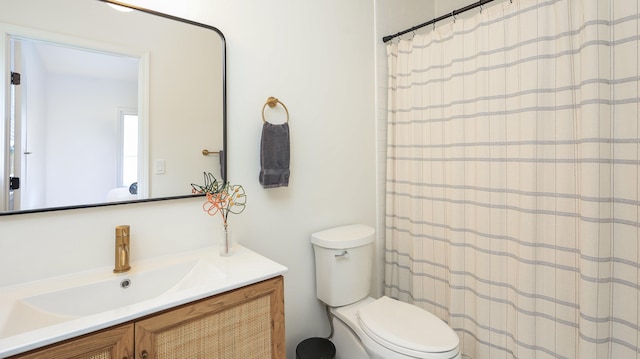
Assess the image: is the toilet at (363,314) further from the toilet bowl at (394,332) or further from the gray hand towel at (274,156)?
the gray hand towel at (274,156)

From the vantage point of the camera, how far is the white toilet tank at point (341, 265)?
153 centimetres

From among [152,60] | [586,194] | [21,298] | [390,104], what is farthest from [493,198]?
[21,298]

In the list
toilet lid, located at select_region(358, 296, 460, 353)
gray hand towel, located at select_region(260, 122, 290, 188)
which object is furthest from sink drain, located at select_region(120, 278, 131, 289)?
toilet lid, located at select_region(358, 296, 460, 353)

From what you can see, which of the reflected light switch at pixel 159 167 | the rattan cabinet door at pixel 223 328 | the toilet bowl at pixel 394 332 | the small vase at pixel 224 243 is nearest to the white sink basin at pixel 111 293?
the small vase at pixel 224 243

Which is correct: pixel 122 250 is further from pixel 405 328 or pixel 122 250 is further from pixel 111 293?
pixel 405 328

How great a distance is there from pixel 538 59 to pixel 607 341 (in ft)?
3.80

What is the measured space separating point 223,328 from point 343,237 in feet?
2.61

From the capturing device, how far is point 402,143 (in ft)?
6.15

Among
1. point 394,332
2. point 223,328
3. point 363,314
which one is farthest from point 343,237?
point 223,328

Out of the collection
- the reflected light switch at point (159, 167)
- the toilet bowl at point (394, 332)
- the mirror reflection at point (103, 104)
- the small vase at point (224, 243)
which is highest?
the mirror reflection at point (103, 104)

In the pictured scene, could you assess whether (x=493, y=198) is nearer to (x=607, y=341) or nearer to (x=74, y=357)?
(x=607, y=341)

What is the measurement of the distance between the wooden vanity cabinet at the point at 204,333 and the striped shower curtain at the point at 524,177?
3.45 ft

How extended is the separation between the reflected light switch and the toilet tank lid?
80 cm

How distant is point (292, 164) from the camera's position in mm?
1549
